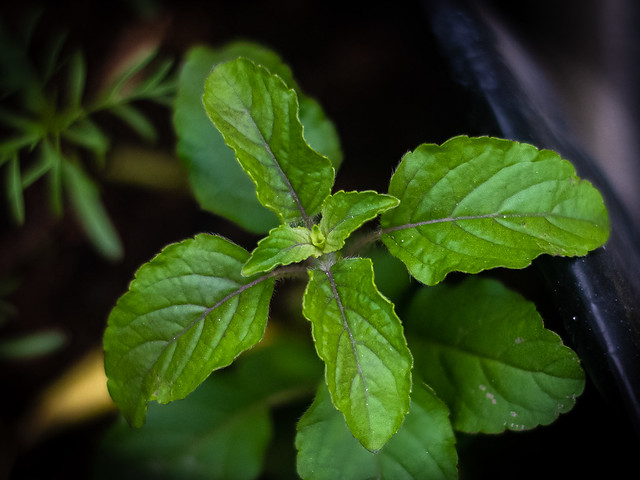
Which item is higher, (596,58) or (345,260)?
(345,260)

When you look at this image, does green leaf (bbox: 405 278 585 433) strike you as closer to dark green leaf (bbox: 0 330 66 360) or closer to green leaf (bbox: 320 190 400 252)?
green leaf (bbox: 320 190 400 252)

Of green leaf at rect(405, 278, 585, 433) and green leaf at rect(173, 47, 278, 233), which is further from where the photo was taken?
→ green leaf at rect(173, 47, 278, 233)

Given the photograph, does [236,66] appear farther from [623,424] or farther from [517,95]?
[623,424]

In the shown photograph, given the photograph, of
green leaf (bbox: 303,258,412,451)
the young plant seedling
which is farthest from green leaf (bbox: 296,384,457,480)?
green leaf (bbox: 303,258,412,451)

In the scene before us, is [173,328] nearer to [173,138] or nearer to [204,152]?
[204,152]

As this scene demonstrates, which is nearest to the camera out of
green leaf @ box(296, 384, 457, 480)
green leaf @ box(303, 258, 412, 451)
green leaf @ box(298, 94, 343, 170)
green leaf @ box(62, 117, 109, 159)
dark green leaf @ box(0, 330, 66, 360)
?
green leaf @ box(303, 258, 412, 451)

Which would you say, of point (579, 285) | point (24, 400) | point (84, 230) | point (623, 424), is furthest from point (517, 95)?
point (24, 400)
